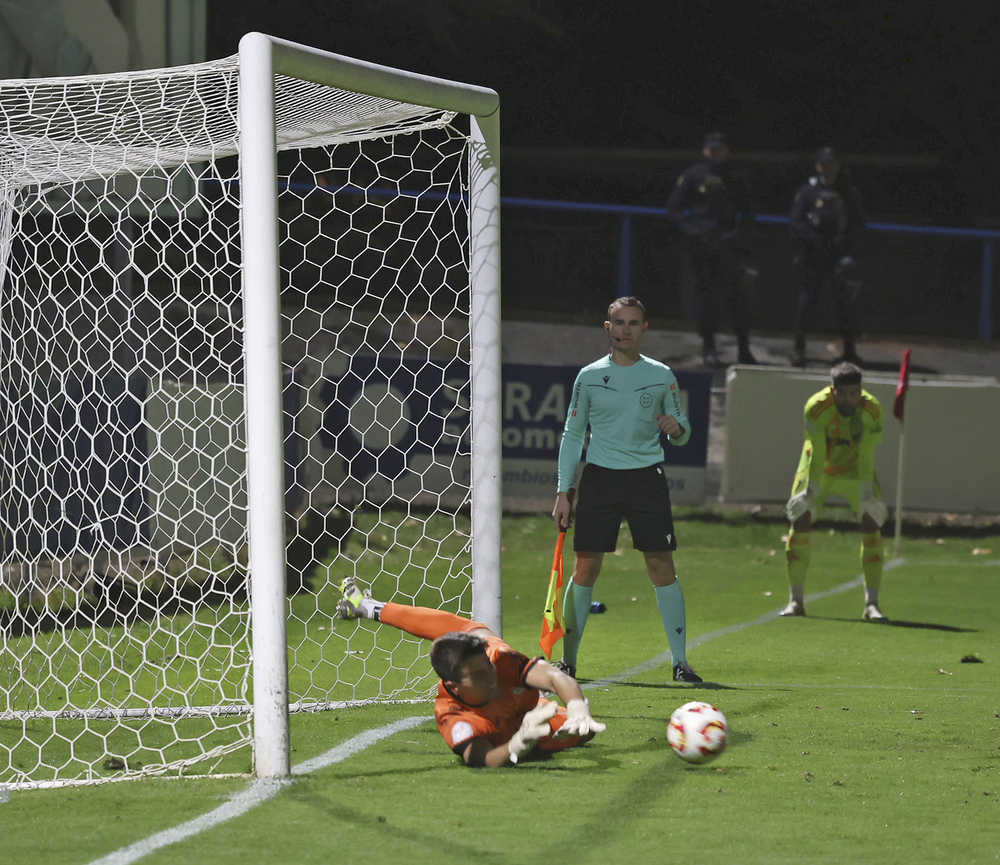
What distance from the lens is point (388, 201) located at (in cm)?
1256

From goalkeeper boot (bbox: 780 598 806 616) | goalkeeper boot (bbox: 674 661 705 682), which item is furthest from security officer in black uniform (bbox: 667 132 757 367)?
goalkeeper boot (bbox: 674 661 705 682)

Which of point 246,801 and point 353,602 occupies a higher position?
point 353,602

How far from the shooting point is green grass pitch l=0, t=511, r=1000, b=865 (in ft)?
11.2

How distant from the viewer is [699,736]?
4.15 metres

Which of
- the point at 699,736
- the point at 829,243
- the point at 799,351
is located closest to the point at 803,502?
the point at 699,736

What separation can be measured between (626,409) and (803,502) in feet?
9.17

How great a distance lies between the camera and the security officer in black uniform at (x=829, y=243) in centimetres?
1421

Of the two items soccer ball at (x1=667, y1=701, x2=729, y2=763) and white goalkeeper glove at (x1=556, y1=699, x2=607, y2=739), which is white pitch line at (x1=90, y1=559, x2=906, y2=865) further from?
soccer ball at (x1=667, y1=701, x2=729, y2=763)

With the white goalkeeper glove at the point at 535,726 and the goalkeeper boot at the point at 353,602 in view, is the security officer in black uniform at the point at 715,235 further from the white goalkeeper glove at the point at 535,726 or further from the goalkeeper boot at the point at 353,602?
the white goalkeeper glove at the point at 535,726

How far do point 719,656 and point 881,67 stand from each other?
15442 mm

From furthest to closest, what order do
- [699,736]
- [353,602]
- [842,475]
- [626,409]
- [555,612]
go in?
[842,475]
[626,409]
[555,612]
[353,602]
[699,736]

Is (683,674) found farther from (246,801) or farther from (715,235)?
(715,235)

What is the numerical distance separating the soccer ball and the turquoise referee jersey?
1.79 meters

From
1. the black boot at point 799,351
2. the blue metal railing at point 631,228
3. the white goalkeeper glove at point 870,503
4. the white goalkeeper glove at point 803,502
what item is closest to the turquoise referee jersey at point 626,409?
the white goalkeeper glove at point 803,502
